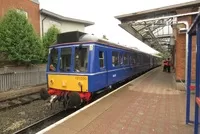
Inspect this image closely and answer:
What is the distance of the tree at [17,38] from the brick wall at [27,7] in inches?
95.4

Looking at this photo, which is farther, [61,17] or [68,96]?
[61,17]

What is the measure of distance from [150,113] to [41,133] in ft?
10.8

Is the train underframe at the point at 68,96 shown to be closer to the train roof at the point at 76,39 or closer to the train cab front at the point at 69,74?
the train cab front at the point at 69,74

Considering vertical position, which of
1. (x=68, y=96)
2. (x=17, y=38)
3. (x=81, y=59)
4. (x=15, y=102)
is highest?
(x=17, y=38)

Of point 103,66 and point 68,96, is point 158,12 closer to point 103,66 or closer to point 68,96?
point 103,66

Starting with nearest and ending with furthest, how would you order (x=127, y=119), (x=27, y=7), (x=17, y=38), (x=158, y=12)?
(x=127, y=119) → (x=158, y=12) → (x=17, y=38) → (x=27, y=7)

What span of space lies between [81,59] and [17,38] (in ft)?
25.7

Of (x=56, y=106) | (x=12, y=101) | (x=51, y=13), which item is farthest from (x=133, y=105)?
(x=51, y=13)

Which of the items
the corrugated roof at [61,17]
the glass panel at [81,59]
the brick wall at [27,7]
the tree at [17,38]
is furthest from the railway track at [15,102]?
the corrugated roof at [61,17]

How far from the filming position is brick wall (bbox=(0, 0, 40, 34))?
1527 cm

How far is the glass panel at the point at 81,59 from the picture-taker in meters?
7.13

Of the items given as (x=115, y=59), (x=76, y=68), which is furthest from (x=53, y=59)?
(x=115, y=59)

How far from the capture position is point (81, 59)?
23.6ft

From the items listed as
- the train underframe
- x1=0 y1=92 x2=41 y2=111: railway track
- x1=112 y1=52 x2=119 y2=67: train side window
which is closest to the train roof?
x1=112 y1=52 x2=119 y2=67: train side window
